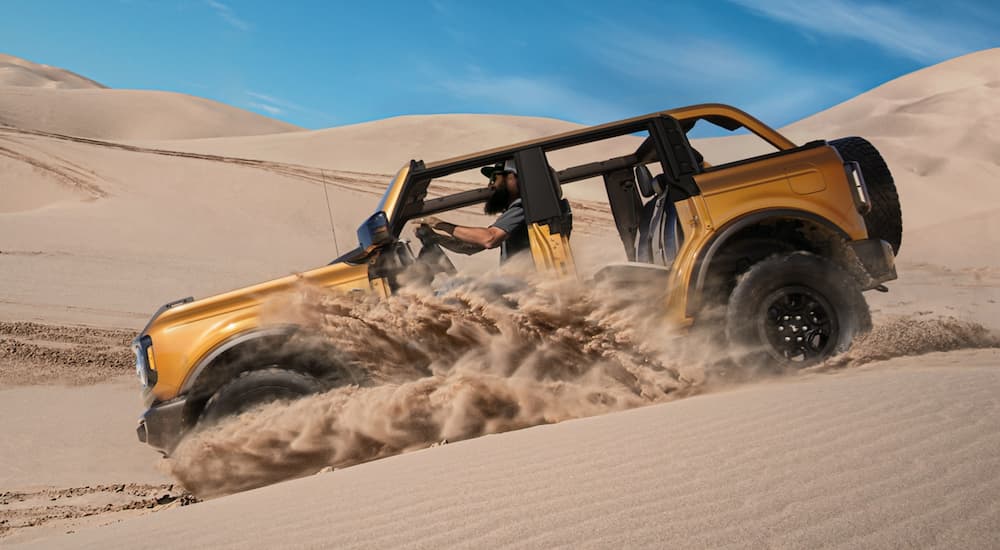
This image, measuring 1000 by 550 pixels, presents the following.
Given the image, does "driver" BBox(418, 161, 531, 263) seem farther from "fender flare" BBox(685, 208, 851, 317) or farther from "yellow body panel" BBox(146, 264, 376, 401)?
"fender flare" BBox(685, 208, 851, 317)

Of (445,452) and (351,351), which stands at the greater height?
(351,351)

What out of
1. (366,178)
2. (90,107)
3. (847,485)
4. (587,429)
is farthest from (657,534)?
(90,107)

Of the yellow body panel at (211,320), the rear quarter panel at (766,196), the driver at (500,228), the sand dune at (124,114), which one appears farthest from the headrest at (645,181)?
the sand dune at (124,114)

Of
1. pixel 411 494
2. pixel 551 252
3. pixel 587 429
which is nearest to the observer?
pixel 411 494

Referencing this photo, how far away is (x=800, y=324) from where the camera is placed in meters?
4.57

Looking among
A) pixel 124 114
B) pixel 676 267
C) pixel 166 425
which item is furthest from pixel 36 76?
pixel 676 267

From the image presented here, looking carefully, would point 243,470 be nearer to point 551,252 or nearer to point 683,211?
point 551,252

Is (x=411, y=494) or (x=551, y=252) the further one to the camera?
(x=551, y=252)

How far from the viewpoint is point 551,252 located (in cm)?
448

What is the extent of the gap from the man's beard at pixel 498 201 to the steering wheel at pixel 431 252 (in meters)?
0.52

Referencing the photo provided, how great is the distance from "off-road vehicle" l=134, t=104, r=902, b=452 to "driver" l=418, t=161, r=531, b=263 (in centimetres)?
10

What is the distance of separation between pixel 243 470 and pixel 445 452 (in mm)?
1383

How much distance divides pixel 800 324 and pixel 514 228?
1.87 meters

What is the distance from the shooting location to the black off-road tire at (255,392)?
4191 mm
